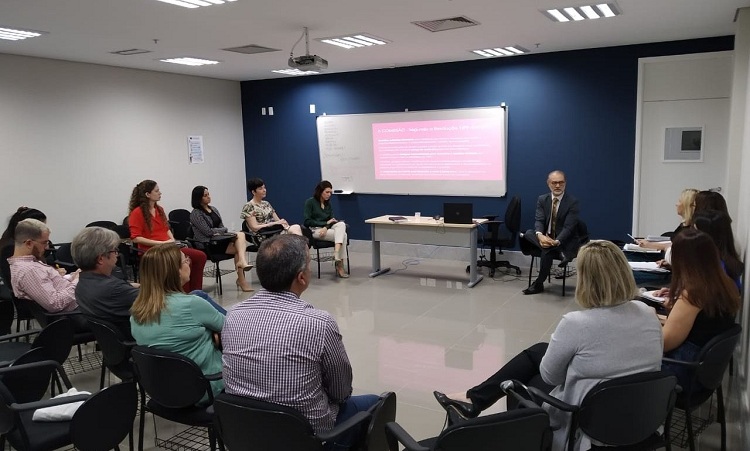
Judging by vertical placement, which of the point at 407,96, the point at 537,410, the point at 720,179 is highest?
the point at 407,96

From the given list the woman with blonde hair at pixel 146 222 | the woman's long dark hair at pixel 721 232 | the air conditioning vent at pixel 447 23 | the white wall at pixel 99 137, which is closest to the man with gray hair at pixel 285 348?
the woman's long dark hair at pixel 721 232

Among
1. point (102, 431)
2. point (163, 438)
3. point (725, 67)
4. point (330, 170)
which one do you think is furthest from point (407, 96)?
point (102, 431)

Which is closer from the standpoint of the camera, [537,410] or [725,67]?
[537,410]

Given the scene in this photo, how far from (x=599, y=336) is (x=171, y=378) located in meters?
1.76

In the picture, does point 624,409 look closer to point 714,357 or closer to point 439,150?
point 714,357

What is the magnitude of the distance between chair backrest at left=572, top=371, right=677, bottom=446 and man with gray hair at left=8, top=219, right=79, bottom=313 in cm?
319

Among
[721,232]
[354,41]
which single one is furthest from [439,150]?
[721,232]

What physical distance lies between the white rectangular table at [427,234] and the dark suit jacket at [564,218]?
71cm

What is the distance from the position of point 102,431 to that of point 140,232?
377 cm

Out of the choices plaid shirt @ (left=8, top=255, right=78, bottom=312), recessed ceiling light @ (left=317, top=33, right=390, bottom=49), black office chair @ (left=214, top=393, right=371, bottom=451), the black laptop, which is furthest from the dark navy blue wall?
black office chair @ (left=214, top=393, right=371, bottom=451)

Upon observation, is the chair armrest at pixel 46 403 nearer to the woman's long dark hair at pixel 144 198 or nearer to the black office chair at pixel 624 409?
the black office chair at pixel 624 409

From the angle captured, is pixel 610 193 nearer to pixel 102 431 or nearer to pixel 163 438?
pixel 163 438

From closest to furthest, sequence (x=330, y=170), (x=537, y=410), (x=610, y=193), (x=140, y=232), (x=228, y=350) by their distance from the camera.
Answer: (x=537, y=410), (x=228, y=350), (x=140, y=232), (x=610, y=193), (x=330, y=170)

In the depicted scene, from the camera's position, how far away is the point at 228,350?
2.01m
